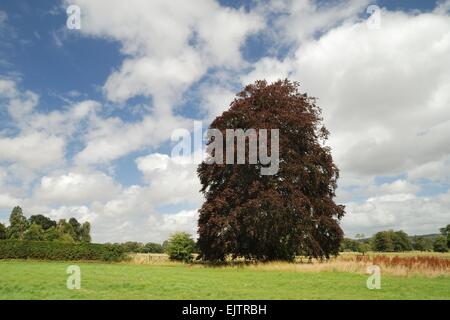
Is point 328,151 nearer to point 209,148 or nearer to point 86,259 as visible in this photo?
point 209,148

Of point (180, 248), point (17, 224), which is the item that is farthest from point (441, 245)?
point (17, 224)

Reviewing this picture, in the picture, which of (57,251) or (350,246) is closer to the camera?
(57,251)

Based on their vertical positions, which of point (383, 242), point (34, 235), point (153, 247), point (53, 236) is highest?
point (34, 235)

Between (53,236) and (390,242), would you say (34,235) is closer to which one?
(53,236)

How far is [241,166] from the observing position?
31.1m

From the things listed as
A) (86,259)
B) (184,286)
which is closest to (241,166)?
(184,286)

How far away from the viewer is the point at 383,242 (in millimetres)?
112500

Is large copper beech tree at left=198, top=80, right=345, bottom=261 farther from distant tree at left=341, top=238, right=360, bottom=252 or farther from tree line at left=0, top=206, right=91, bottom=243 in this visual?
distant tree at left=341, top=238, right=360, bottom=252

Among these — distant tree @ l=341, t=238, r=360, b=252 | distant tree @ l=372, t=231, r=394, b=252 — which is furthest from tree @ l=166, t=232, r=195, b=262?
distant tree @ l=372, t=231, r=394, b=252

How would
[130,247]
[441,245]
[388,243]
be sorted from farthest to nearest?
[388,243]
[441,245]
[130,247]

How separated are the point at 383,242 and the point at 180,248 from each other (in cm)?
8493

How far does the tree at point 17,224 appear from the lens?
88.2 meters

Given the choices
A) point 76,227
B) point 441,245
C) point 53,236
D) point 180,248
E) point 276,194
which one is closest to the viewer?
point 276,194

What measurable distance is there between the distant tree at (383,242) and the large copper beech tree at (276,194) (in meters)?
86.2
